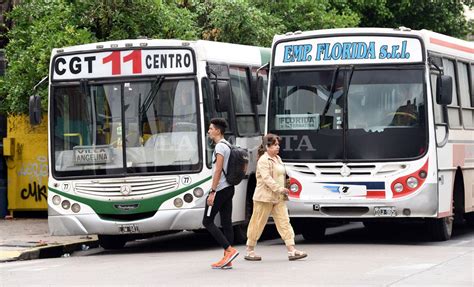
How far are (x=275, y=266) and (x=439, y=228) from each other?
433cm

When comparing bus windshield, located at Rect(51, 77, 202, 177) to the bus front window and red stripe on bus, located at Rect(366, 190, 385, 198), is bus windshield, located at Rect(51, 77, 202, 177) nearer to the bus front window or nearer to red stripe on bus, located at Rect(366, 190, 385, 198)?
the bus front window

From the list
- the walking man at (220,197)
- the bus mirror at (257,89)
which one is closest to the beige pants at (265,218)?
the walking man at (220,197)

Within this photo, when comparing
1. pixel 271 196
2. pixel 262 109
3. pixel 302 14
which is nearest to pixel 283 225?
pixel 271 196

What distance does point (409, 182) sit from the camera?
17.2 m

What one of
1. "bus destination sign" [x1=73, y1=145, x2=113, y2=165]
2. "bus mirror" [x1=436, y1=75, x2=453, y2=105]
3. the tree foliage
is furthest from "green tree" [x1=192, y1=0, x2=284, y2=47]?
"bus mirror" [x1=436, y1=75, x2=453, y2=105]

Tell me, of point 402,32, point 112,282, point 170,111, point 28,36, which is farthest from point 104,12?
point 112,282

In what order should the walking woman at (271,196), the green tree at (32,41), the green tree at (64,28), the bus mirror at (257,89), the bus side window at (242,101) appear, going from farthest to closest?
the green tree at (64,28), the green tree at (32,41), the bus side window at (242,101), the bus mirror at (257,89), the walking woman at (271,196)

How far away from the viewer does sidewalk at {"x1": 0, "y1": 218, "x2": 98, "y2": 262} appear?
17.9 metres

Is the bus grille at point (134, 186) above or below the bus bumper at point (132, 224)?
above

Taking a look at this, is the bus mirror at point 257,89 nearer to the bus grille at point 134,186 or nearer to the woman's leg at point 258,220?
the bus grille at point 134,186

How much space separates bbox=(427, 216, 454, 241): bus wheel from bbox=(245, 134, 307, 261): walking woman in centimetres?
347

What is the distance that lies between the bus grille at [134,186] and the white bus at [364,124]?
1.84 m

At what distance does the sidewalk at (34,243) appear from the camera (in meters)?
17.9

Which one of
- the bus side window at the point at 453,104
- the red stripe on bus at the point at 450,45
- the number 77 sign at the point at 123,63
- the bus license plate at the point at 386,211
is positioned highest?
the red stripe on bus at the point at 450,45
